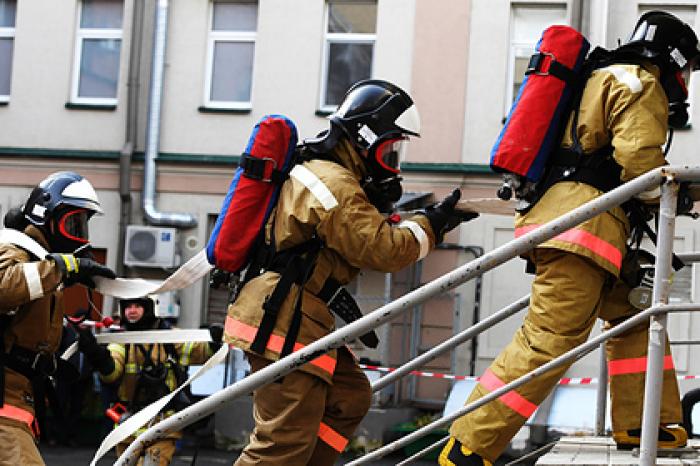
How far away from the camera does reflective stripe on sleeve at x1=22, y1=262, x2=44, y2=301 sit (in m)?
5.66

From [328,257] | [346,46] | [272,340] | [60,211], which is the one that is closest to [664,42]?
[328,257]

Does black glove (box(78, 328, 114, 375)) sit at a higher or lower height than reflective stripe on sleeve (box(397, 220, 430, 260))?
lower

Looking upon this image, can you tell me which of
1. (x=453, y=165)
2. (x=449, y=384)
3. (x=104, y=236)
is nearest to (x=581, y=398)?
(x=449, y=384)

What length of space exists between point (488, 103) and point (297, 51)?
8.65ft

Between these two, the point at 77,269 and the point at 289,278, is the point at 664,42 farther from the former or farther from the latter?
the point at 77,269

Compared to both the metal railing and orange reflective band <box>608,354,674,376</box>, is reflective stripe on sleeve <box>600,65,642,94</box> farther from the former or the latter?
orange reflective band <box>608,354,674,376</box>

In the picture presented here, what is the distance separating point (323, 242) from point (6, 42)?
14.0 metres

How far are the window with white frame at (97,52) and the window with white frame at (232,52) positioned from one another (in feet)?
4.36

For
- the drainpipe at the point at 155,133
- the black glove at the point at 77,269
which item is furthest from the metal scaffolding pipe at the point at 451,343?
the drainpipe at the point at 155,133

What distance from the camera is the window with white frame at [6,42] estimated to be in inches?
699

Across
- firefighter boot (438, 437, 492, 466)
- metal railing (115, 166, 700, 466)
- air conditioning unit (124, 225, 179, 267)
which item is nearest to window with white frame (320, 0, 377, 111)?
air conditioning unit (124, 225, 179, 267)

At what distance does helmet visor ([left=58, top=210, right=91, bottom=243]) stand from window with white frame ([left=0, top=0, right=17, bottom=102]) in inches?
475

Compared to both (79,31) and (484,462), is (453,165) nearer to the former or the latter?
(79,31)

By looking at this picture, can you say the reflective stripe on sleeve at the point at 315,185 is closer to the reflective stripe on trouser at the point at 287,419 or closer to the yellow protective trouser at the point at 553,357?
the reflective stripe on trouser at the point at 287,419
